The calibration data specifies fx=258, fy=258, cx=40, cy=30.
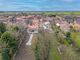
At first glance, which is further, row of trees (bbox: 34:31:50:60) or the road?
the road

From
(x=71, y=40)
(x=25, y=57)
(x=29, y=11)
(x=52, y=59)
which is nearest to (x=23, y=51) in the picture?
(x=25, y=57)

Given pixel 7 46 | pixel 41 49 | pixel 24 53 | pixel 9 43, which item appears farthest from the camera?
pixel 24 53

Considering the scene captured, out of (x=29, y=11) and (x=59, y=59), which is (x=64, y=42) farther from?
(x=29, y=11)

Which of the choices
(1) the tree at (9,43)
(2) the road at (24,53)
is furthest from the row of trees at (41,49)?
(1) the tree at (9,43)

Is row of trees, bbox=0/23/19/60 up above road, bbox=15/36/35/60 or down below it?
above

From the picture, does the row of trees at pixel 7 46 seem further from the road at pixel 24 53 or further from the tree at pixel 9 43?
the road at pixel 24 53

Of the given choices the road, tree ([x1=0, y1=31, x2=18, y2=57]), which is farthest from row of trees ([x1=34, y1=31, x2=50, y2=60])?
tree ([x1=0, y1=31, x2=18, y2=57])

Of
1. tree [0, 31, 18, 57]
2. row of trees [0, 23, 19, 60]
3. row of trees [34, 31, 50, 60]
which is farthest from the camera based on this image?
tree [0, 31, 18, 57]

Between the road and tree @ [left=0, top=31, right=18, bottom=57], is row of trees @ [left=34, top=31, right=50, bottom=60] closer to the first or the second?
the road

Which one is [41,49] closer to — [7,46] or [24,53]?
[7,46]

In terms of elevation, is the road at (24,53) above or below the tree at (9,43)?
below

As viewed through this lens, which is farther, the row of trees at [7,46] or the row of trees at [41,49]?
the row of trees at [7,46]

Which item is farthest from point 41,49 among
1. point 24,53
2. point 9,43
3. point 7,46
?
point 24,53
